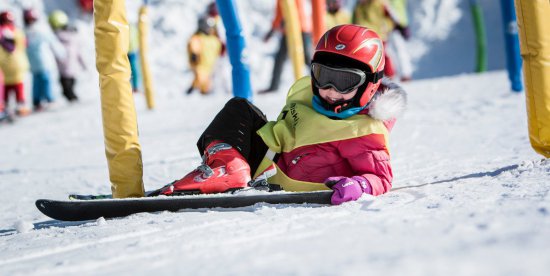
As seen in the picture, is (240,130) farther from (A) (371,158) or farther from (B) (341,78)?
(A) (371,158)

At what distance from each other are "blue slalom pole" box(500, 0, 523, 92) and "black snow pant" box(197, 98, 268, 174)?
4.51 m

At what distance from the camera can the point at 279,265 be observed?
1763mm

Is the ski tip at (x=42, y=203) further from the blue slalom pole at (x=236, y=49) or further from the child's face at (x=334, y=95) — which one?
the blue slalom pole at (x=236, y=49)

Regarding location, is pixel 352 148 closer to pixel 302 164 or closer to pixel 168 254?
pixel 302 164

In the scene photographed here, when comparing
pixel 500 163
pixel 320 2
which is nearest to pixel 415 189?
pixel 500 163

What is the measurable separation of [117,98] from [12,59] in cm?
874

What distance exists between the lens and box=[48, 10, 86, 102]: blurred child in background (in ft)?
40.6

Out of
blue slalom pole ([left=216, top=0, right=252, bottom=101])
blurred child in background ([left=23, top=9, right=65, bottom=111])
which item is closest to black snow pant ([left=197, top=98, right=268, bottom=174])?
blue slalom pole ([left=216, top=0, right=252, bottom=101])

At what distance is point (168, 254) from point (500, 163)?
94.2 inches

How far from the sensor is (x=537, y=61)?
3242 mm

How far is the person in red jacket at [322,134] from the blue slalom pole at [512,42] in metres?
4.21

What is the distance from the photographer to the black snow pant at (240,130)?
3.17m

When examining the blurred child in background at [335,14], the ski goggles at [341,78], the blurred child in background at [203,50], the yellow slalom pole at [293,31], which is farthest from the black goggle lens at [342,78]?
the blurred child in background at [203,50]

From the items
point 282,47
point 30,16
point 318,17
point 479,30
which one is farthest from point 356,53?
point 30,16
